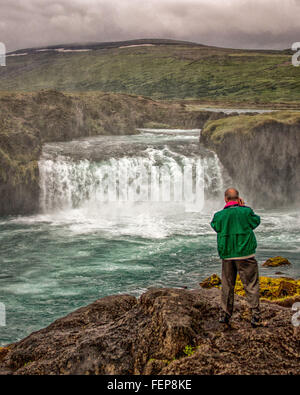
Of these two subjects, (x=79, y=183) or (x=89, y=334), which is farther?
(x=79, y=183)

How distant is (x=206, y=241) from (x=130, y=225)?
616cm

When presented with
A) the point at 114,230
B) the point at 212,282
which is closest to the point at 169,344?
the point at 212,282

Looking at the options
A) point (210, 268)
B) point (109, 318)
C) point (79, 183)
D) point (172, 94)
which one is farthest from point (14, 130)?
point (172, 94)

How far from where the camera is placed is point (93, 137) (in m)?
51.2

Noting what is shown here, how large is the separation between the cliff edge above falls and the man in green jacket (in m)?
29.5

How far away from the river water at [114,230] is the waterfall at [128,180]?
0.25 feet

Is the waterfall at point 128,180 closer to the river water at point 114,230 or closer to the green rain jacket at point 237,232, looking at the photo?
the river water at point 114,230

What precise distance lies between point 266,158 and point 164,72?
8438cm

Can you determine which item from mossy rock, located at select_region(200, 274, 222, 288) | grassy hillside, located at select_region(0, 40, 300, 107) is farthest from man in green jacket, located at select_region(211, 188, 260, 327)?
grassy hillside, located at select_region(0, 40, 300, 107)

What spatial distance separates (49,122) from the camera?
4672 centimetres

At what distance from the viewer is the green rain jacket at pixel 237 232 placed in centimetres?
687

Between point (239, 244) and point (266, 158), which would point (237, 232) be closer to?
point (239, 244)

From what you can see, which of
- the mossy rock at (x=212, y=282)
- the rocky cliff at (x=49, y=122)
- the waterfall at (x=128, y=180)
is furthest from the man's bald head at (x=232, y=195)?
the rocky cliff at (x=49, y=122)

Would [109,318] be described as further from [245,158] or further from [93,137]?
[93,137]
